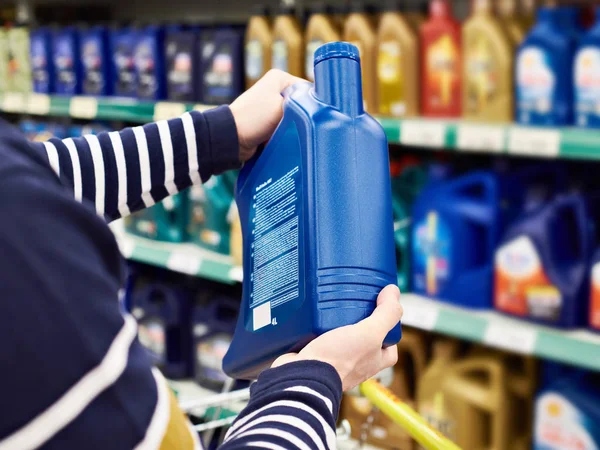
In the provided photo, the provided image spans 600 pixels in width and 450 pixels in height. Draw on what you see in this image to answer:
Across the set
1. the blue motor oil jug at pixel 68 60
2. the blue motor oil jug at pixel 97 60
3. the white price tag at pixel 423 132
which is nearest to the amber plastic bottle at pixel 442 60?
the white price tag at pixel 423 132

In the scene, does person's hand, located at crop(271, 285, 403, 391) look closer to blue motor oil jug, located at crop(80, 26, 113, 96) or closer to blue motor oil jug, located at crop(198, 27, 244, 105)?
blue motor oil jug, located at crop(198, 27, 244, 105)

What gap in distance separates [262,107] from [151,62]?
1.59 meters

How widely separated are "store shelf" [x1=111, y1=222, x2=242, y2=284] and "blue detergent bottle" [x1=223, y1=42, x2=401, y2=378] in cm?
123

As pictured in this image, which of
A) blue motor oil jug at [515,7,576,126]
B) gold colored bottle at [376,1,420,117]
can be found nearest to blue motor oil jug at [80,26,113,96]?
gold colored bottle at [376,1,420,117]

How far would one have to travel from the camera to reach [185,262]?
7.66 ft

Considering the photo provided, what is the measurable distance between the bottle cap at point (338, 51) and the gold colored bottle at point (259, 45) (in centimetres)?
133

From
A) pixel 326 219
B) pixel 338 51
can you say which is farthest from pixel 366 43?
pixel 326 219

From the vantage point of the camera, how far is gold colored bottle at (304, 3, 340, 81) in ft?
6.67

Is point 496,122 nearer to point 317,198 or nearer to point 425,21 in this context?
point 425,21

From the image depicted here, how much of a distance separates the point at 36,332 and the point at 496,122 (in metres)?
1.46

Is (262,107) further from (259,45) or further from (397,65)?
(259,45)

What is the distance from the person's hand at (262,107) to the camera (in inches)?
41.3

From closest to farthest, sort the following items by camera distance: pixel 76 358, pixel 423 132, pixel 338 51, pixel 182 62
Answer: pixel 76 358 < pixel 338 51 < pixel 423 132 < pixel 182 62

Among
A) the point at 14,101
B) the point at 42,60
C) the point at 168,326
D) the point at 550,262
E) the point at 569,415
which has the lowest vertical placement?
the point at 168,326
